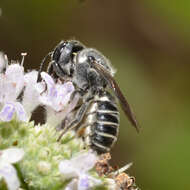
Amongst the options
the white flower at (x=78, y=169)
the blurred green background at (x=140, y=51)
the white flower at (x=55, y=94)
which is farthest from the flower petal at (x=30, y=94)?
the blurred green background at (x=140, y=51)

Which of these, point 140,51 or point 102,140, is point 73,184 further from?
point 140,51

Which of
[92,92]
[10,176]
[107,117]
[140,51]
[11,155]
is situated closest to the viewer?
[10,176]

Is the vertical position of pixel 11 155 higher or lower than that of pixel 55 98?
lower

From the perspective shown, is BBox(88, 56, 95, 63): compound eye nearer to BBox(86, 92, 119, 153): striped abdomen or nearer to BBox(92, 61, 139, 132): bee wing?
BBox(92, 61, 139, 132): bee wing

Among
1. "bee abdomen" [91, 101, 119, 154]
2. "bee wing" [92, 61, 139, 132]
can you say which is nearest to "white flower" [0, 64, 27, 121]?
"bee abdomen" [91, 101, 119, 154]

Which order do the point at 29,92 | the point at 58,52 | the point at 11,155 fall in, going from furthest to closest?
the point at 58,52, the point at 29,92, the point at 11,155

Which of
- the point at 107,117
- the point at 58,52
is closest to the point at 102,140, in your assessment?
the point at 107,117
